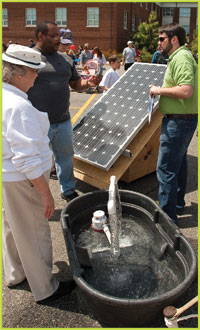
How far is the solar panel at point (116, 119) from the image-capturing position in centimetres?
402

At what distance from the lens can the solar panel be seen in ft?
13.2

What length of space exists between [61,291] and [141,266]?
0.82 meters

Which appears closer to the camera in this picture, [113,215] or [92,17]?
[113,215]

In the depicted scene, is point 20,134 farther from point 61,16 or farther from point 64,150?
point 61,16

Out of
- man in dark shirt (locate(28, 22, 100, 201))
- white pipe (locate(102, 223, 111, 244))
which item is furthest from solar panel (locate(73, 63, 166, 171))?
white pipe (locate(102, 223, 111, 244))

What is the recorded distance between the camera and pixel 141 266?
9.64 ft

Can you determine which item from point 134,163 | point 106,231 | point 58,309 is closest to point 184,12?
point 134,163

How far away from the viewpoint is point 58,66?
3682 millimetres

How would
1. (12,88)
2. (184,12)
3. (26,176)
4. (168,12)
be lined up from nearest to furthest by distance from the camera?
(12,88) → (26,176) → (184,12) → (168,12)

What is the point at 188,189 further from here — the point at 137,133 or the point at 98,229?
the point at 98,229

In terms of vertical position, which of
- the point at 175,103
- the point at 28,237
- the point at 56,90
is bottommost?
the point at 28,237

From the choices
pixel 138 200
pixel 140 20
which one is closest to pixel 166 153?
pixel 138 200

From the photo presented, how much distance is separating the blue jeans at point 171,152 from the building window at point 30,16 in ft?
113

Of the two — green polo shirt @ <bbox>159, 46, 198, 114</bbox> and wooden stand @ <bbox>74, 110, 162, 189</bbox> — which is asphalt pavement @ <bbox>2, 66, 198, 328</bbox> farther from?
green polo shirt @ <bbox>159, 46, 198, 114</bbox>
